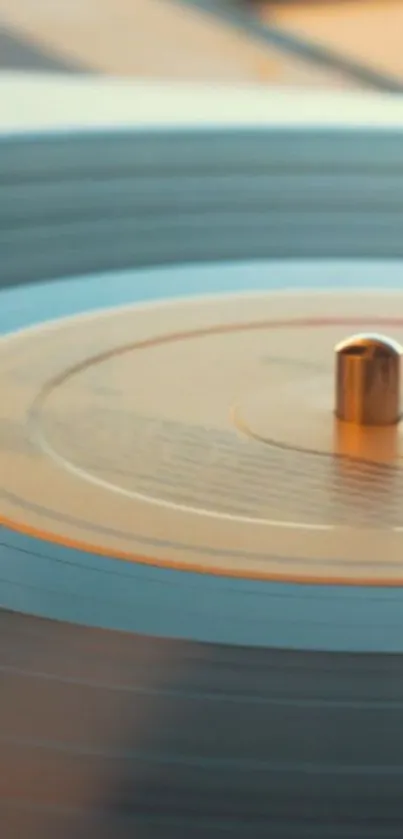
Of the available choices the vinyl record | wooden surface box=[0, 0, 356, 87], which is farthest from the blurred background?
the vinyl record

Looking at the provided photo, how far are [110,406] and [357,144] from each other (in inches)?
33.8

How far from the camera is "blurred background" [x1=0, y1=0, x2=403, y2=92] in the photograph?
234cm

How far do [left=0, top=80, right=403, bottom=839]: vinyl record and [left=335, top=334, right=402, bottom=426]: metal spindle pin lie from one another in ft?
0.07

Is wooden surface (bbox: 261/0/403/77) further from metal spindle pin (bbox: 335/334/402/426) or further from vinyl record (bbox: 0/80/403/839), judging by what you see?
metal spindle pin (bbox: 335/334/402/426)

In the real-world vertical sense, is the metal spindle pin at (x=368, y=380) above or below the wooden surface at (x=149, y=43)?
below

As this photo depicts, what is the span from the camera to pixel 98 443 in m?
0.95

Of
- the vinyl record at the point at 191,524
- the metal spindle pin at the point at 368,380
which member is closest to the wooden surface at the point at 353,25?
the vinyl record at the point at 191,524

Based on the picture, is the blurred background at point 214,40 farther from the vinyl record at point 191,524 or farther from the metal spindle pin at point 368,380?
the metal spindle pin at point 368,380

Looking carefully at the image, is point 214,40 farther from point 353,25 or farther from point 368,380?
point 368,380

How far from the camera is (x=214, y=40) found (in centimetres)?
239

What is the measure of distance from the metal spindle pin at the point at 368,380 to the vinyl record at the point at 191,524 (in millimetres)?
20

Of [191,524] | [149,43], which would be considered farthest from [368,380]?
[149,43]

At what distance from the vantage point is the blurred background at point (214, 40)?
2338 mm

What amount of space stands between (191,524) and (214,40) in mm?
1732
